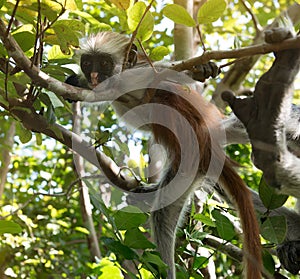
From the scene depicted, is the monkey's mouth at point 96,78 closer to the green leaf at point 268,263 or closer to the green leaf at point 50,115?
the green leaf at point 50,115

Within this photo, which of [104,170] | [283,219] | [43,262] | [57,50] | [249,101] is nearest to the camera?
[249,101]

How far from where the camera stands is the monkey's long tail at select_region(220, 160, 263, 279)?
8.32 ft

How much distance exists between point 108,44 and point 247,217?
193 centimetres

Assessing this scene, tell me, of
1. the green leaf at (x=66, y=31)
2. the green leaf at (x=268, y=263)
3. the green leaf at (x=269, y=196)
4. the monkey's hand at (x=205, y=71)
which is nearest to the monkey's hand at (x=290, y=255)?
the green leaf at (x=268, y=263)

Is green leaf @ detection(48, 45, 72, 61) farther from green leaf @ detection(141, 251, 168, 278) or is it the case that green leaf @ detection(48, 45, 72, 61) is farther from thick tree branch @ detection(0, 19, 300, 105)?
green leaf @ detection(141, 251, 168, 278)

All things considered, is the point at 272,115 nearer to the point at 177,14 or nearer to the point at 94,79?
the point at 177,14

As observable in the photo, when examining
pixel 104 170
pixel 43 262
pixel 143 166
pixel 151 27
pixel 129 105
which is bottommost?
pixel 43 262

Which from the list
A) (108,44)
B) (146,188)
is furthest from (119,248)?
(108,44)

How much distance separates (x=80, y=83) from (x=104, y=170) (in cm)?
93

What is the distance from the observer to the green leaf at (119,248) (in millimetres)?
2053

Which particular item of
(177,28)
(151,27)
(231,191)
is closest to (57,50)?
(151,27)

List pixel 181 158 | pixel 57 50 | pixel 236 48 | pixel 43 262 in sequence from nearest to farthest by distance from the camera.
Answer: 1. pixel 236 48
2. pixel 57 50
3. pixel 181 158
4. pixel 43 262

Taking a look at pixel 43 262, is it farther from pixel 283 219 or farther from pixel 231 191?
pixel 283 219

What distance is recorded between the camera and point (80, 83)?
12.8ft
